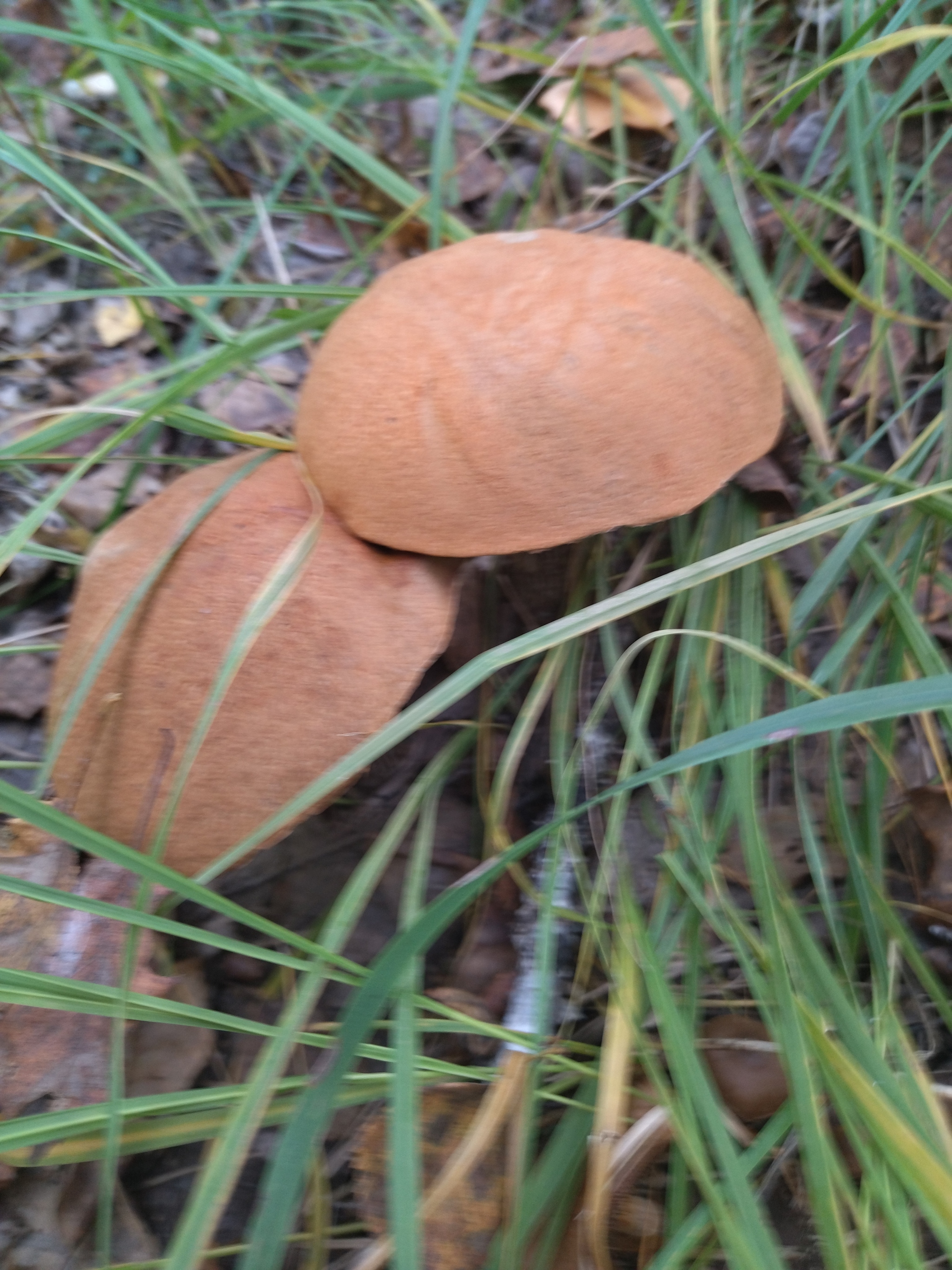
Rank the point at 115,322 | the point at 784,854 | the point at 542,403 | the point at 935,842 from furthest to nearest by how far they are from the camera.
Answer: the point at 115,322 < the point at 784,854 < the point at 935,842 < the point at 542,403

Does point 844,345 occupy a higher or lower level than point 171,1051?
higher

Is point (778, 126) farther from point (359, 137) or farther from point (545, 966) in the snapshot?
point (545, 966)

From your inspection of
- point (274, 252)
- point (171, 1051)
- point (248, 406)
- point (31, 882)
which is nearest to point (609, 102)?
point (274, 252)

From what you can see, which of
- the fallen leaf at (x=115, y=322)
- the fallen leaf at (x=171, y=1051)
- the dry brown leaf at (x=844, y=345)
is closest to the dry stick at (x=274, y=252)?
the fallen leaf at (x=115, y=322)

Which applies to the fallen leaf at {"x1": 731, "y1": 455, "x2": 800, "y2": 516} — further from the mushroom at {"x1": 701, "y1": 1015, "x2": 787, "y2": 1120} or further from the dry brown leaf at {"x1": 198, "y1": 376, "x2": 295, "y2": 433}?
the dry brown leaf at {"x1": 198, "y1": 376, "x2": 295, "y2": 433}

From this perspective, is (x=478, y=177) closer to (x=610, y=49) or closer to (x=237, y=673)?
(x=610, y=49)

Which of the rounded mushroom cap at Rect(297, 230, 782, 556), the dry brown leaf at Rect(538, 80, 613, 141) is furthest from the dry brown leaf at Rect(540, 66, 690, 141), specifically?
the rounded mushroom cap at Rect(297, 230, 782, 556)
